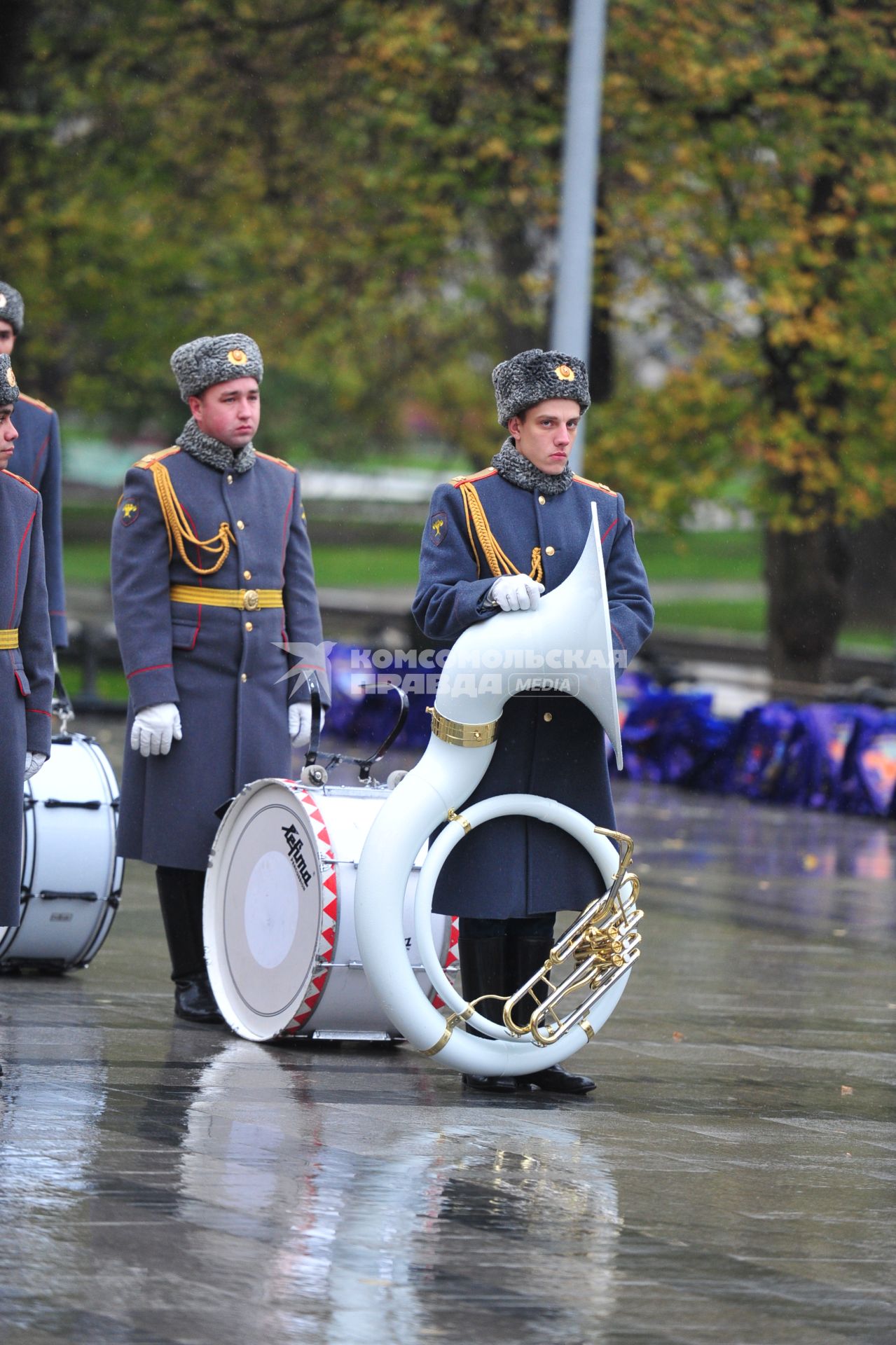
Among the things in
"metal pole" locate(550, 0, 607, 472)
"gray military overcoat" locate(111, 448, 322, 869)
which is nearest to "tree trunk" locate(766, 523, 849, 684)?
"metal pole" locate(550, 0, 607, 472)

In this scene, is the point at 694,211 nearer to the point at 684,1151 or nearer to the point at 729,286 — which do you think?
the point at 729,286

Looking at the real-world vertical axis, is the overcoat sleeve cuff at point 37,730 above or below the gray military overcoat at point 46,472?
below

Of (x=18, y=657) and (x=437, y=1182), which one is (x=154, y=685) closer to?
(x=18, y=657)

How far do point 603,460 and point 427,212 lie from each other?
8.38 ft

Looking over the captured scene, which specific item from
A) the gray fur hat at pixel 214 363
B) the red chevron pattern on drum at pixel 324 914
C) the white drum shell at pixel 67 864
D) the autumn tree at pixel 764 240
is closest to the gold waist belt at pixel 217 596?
the gray fur hat at pixel 214 363

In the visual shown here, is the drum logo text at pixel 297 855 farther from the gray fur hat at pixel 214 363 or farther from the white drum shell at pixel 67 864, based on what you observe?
the gray fur hat at pixel 214 363

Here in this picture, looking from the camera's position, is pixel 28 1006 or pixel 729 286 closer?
pixel 28 1006

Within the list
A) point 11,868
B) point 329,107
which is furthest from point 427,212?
point 11,868

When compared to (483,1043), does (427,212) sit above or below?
above

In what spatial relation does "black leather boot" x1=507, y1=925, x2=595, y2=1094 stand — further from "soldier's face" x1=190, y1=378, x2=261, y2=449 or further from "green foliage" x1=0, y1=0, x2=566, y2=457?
"green foliage" x1=0, y1=0, x2=566, y2=457

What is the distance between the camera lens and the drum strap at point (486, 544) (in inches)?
245

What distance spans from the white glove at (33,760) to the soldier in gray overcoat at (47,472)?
1562 millimetres

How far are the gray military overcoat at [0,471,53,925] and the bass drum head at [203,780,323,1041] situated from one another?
782mm

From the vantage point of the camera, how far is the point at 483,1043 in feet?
19.9
